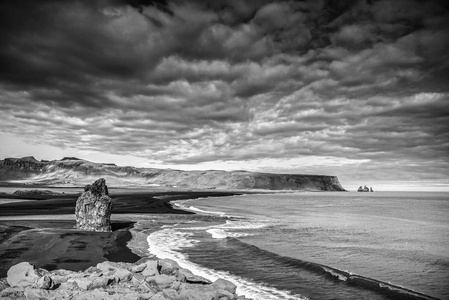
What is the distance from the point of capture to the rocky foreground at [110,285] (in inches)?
359

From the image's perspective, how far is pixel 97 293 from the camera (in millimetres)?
9172

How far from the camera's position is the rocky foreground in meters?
9.12

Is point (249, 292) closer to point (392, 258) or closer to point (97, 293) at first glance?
point (97, 293)

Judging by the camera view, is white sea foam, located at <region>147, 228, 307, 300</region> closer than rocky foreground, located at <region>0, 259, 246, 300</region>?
No

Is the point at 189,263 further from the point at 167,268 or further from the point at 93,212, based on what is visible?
the point at 93,212

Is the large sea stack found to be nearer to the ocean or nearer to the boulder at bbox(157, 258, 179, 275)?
the ocean

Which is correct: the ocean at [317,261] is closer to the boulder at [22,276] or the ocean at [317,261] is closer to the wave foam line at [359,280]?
the wave foam line at [359,280]

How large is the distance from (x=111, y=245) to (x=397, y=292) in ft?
53.7

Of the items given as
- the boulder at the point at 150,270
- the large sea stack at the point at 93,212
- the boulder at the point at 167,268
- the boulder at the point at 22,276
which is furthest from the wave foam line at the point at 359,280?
the large sea stack at the point at 93,212

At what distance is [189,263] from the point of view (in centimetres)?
1692

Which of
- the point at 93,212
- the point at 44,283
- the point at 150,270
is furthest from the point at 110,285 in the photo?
the point at 93,212

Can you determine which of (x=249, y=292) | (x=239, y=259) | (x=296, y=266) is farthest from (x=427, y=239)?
(x=249, y=292)

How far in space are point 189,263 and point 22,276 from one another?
8.59 metres

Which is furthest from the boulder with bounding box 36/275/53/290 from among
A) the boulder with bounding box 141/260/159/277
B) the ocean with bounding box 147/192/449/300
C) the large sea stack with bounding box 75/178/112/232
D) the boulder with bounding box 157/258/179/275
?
the large sea stack with bounding box 75/178/112/232
